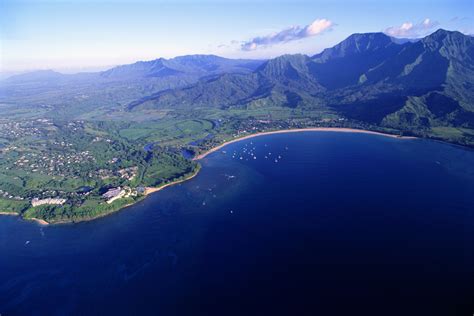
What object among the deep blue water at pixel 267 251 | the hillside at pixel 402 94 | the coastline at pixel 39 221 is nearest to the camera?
the deep blue water at pixel 267 251

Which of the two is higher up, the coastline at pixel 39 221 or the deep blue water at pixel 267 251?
the deep blue water at pixel 267 251

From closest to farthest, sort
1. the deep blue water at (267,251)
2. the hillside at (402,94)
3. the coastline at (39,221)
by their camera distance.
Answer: the deep blue water at (267,251)
the coastline at (39,221)
the hillside at (402,94)

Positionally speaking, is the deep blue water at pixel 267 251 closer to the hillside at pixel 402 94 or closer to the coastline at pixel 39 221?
the coastline at pixel 39 221

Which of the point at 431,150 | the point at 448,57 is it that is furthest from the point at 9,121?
the point at 448,57

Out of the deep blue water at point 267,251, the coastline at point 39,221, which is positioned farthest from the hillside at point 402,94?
the coastline at point 39,221

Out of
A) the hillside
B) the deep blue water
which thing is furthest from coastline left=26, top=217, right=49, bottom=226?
the hillside

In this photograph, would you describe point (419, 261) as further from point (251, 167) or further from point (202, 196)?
point (251, 167)

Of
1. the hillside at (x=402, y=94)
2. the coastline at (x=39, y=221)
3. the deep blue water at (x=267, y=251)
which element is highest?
the hillside at (x=402, y=94)

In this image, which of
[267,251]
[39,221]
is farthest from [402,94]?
[39,221]
